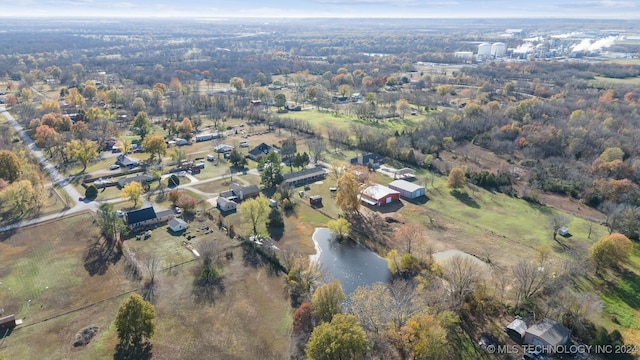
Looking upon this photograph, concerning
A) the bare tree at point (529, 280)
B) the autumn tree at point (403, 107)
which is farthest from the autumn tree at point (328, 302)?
the autumn tree at point (403, 107)

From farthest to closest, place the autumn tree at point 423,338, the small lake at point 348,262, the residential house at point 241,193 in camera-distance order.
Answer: the residential house at point 241,193
the small lake at point 348,262
the autumn tree at point 423,338

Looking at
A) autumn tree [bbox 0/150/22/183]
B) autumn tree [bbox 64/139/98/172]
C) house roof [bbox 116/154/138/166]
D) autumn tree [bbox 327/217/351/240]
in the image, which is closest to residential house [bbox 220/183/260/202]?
autumn tree [bbox 327/217/351/240]

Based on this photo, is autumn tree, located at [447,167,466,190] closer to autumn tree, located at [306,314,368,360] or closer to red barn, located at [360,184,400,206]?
red barn, located at [360,184,400,206]

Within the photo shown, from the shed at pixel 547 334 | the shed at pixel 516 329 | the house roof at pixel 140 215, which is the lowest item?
the house roof at pixel 140 215

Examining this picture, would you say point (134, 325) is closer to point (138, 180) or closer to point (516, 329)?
point (516, 329)

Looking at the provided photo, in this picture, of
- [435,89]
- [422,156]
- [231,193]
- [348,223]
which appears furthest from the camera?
[435,89]

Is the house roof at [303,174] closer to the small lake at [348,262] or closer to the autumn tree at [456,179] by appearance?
the small lake at [348,262]

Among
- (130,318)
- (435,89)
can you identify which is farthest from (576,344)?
(435,89)

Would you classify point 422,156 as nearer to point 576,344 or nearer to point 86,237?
point 576,344
